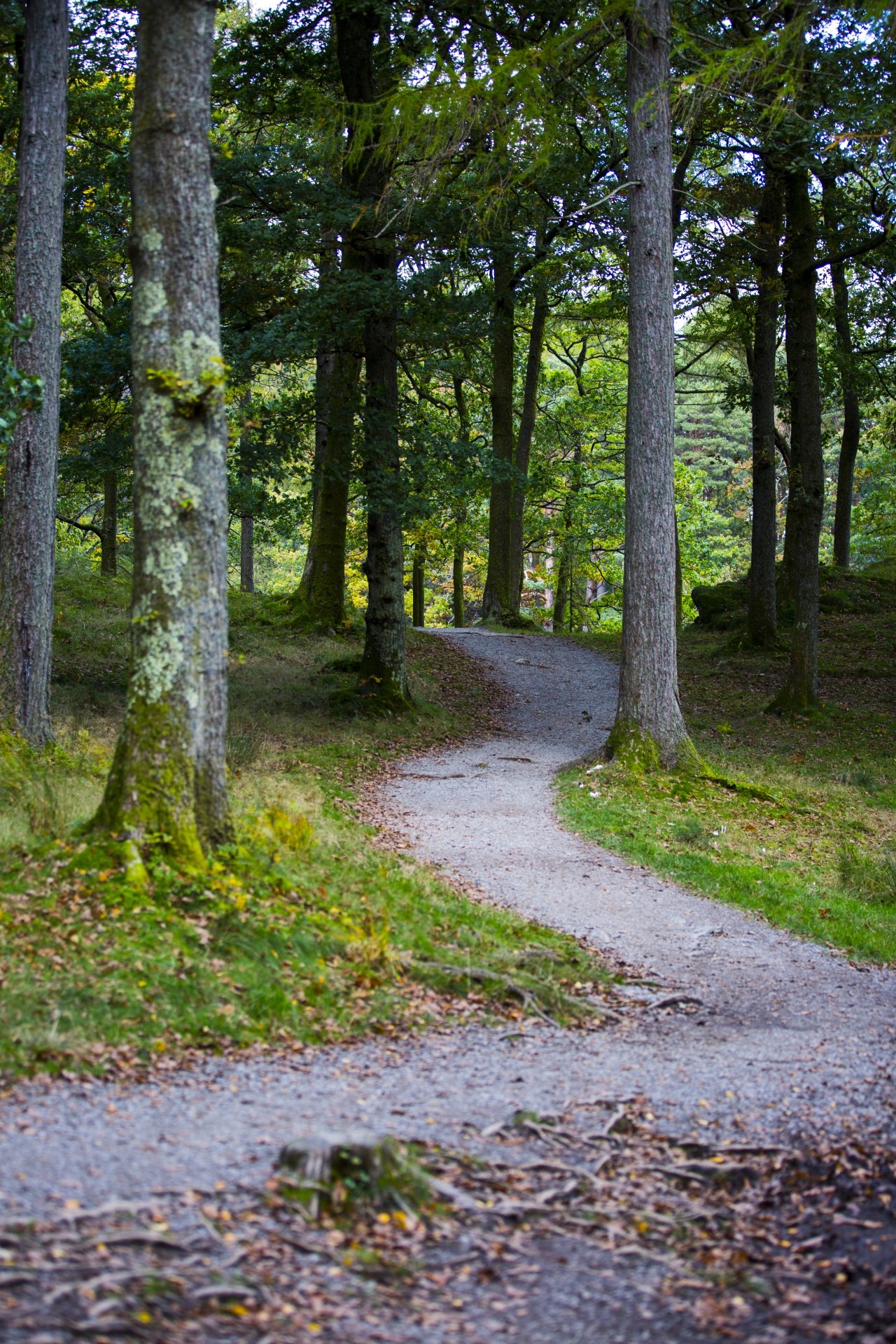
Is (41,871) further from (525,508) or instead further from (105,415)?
(525,508)

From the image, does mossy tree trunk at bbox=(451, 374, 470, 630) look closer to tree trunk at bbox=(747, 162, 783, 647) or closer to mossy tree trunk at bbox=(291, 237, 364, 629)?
mossy tree trunk at bbox=(291, 237, 364, 629)

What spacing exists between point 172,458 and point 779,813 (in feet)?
25.8

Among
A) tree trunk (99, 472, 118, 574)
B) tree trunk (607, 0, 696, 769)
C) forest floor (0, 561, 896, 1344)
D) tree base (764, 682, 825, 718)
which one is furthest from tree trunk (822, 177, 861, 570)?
forest floor (0, 561, 896, 1344)

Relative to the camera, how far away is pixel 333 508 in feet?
62.3

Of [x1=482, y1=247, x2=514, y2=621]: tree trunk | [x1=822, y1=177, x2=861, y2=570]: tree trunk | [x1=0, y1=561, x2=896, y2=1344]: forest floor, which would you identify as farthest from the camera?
[x1=482, y1=247, x2=514, y2=621]: tree trunk

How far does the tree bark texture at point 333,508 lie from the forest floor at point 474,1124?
784 centimetres

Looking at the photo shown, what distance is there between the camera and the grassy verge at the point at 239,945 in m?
4.72

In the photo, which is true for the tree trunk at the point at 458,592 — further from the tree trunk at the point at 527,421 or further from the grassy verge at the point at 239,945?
the grassy verge at the point at 239,945

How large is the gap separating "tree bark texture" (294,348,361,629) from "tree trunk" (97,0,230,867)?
826 centimetres

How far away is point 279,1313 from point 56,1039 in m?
2.06

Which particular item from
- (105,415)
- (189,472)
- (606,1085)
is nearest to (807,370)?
(105,415)

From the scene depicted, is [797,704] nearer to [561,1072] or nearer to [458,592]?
[561,1072]

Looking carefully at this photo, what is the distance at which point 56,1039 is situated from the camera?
4.39 metres

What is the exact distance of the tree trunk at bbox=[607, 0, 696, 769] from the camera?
37.4 feet
